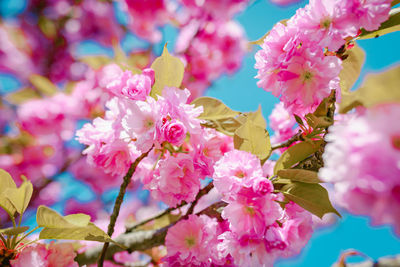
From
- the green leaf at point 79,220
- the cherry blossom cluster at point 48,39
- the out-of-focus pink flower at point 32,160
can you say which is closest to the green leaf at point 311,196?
the green leaf at point 79,220

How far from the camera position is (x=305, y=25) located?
66cm

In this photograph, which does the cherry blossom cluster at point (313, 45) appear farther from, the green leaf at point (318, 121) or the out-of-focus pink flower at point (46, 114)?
the out-of-focus pink flower at point (46, 114)

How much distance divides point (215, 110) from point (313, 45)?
294 mm

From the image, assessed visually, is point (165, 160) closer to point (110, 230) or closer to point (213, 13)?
point (110, 230)

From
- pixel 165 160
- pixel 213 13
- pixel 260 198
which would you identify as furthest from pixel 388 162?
pixel 213 13

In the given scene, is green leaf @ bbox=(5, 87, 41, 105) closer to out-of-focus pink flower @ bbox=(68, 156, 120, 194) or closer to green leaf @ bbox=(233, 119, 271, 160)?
out-of-focus pink flower @ bbox=(68, 156, 120, 194)

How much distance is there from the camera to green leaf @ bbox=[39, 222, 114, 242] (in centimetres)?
62

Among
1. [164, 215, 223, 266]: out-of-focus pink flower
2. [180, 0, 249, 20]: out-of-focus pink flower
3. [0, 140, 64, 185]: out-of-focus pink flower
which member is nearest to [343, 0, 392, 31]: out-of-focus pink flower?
[164, 215, 223, 266]: out-of-focus pink flower

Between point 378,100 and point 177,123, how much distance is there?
436 mm

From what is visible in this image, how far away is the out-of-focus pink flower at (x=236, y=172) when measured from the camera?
63cm

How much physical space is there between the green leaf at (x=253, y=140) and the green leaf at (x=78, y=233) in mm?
368

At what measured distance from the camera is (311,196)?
0.66 meters

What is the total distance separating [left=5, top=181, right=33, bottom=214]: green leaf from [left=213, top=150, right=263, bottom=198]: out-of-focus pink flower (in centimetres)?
43

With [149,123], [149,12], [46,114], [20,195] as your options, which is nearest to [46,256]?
[20,195]
